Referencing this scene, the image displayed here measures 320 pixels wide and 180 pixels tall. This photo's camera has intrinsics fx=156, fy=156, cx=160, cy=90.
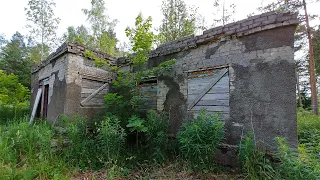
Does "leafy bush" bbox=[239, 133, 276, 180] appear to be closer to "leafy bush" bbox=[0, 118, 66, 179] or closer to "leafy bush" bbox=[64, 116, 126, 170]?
"leafy bush" bbox=[64, 116, 126, 170]

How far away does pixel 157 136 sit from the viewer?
395 cm

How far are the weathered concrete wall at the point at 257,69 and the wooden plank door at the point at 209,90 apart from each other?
145 mm

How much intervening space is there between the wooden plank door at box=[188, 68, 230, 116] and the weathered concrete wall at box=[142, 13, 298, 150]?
14 cm

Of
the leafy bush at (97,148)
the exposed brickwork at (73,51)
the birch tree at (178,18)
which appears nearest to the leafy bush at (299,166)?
the leafy bush at (97,148)

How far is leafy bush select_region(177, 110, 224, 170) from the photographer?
3.16 meters

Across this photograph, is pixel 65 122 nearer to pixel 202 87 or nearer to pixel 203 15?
pixel 202 87

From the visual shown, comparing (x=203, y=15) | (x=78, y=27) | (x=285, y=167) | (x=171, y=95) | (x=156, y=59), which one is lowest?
(x=285, y=167)

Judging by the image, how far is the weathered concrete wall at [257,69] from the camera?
3287 millimetres

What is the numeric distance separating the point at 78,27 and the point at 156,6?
14.8 m

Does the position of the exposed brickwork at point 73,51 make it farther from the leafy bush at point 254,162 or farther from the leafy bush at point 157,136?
the leafy bush at point 254,162

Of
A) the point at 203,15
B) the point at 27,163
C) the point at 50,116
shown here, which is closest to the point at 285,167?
the point at 27,163

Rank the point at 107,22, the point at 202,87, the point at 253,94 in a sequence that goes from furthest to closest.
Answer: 1. the point at 107,22
2. the point at 202,87
3. the point at 253,94

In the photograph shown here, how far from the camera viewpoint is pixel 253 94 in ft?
11.9

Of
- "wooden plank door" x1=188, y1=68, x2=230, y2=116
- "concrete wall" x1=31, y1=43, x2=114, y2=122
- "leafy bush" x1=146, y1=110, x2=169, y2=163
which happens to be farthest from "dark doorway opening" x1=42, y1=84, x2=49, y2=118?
"wooden plank door" x1=188, y1=68, x2=230, y2=116
